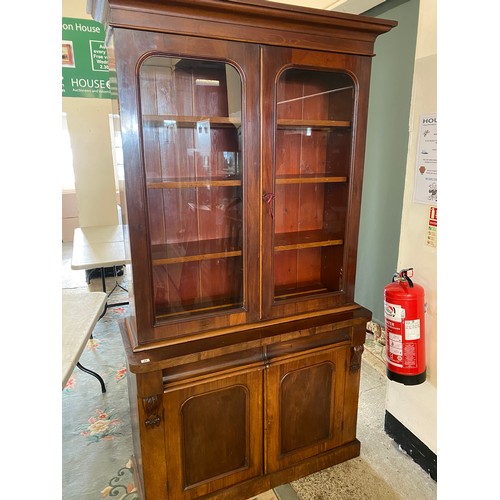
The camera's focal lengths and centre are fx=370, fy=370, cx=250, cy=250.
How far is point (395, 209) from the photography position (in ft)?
9.28

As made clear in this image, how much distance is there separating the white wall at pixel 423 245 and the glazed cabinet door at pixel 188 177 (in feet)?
2.69

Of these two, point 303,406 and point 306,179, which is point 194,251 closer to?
point 306,179

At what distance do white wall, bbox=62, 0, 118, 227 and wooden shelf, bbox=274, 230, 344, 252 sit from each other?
325 cm

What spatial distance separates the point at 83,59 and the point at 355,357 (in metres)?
2.80

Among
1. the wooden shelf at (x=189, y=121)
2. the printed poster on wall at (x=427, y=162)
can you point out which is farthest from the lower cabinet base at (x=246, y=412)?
the wooden shelf at (x=189, y=121)

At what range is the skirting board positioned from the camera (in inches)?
72.0

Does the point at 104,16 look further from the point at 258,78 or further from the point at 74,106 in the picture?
the point at 74,106

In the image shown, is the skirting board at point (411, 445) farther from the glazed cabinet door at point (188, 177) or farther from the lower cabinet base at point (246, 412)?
the glazed cabinet door at point (188, 177)

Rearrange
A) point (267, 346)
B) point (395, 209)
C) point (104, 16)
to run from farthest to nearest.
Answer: point (395, 209)
point (267, 346)
point (104, 16)

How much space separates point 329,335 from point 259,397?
429 mm

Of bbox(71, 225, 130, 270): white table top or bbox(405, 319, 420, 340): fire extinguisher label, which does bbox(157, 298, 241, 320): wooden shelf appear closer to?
bbox(405, 319, 420, 340): fire extinguisher label

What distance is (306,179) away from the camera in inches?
64.6

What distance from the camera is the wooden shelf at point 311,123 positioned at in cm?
155
